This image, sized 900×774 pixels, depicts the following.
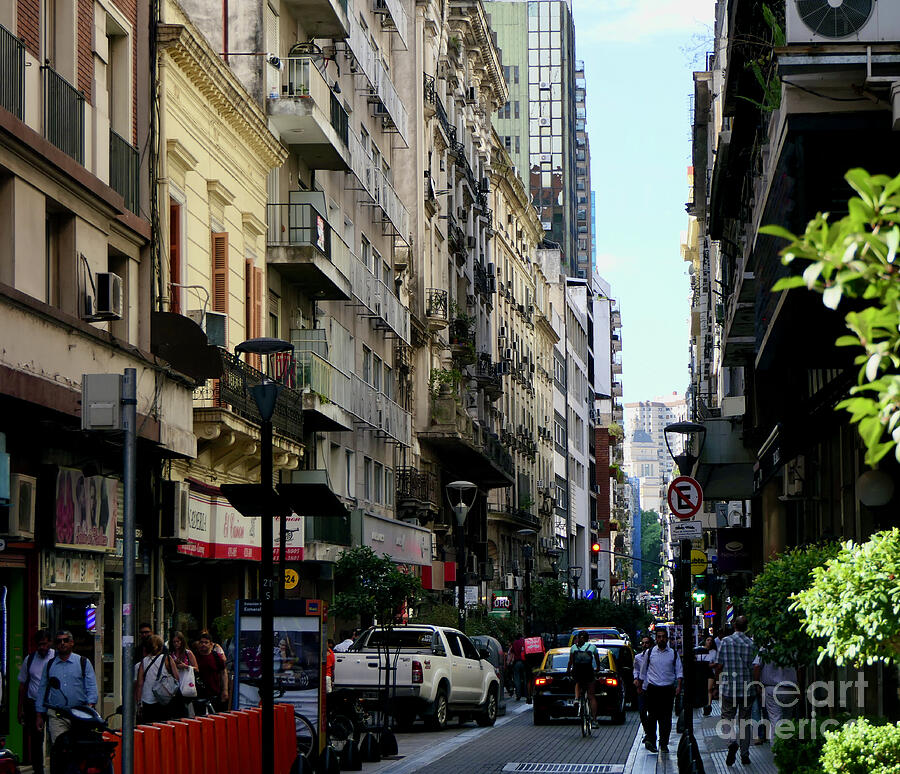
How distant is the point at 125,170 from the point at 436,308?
102ft

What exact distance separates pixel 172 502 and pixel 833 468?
10078mm

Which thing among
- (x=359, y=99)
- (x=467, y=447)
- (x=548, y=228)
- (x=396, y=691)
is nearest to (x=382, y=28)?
(x=359, y=99)

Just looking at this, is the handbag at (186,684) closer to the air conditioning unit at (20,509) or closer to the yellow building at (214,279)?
the air conditioning unit at (20,509)

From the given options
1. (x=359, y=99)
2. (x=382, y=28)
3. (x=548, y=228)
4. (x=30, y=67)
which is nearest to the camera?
(x=30, y=67)

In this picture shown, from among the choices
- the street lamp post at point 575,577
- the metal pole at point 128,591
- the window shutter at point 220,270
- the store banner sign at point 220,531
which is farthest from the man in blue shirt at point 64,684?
the street lamp post at point 575,577

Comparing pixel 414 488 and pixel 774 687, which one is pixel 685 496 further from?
pixel 414 488

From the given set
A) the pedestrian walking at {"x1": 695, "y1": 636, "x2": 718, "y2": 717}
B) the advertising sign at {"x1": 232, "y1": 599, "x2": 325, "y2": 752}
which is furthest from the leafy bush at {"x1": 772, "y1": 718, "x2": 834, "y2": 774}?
the pedestrian walking at {"x1": 695, "y1": 636, "x2": 718, "y2": 717}

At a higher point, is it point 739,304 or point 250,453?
point 739,304

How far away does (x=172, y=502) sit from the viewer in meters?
24.2

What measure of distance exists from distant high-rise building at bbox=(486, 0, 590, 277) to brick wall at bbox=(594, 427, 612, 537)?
1566 cm

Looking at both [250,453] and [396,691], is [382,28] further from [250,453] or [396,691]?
[396,691]

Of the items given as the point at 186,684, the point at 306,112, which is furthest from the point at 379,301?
the point at 186,684

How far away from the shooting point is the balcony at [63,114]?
62.9 feet

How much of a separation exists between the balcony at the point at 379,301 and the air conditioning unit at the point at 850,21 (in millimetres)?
23965
